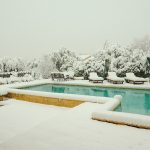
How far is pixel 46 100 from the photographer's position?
932 cm

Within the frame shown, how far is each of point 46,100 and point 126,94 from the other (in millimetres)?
5571

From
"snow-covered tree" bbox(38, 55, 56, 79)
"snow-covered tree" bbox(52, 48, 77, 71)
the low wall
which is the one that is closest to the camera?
the low wall

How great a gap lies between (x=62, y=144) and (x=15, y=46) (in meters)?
55.8

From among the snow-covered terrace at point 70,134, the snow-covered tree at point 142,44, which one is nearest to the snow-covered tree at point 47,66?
the snow-covered terrace at point 70,134

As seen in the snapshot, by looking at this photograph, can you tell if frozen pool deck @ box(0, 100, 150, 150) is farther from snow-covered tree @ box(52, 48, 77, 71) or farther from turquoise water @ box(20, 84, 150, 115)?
snow-covered tree @ box(52, 48, 77, 71)

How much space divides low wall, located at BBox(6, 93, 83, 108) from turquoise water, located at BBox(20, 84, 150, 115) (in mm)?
1900

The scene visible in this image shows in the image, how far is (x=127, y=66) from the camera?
61.1 ft

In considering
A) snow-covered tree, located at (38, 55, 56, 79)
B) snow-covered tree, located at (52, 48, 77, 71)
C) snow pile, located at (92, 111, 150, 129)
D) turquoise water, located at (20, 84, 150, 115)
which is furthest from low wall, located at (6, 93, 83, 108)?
snow-covered tree, located at (38, 55, 56, 79)

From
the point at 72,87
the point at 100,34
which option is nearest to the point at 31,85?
the point at 72,87

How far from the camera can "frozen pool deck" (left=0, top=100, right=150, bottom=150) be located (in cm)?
426

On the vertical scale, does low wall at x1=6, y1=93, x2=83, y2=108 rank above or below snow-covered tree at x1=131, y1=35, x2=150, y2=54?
below

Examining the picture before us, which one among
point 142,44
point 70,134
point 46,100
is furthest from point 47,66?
point 142,44

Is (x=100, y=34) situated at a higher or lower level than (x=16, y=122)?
higher

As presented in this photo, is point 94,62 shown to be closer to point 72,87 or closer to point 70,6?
point 72,87
